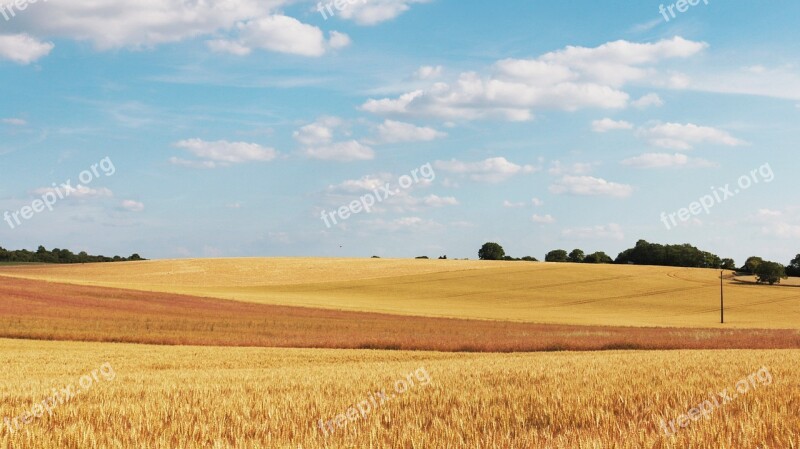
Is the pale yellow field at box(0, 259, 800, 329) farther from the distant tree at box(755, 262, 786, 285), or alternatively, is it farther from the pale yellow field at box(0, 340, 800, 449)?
the pale yellow field at box(0, 340, 800, 449)

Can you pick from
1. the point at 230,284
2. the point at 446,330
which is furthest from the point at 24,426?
the point at 230,284

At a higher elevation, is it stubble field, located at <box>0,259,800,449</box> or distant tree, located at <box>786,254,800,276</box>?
distant tree, located at <box>786,254,800,276</box>

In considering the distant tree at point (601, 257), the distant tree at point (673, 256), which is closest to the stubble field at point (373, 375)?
the distant tree at point (673, 256)

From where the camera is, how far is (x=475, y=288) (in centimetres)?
8169

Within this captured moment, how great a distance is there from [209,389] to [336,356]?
14.2 meters

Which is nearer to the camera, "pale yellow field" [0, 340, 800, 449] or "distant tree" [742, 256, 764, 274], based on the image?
"pale yellow field" [0, 340, 800, 449]

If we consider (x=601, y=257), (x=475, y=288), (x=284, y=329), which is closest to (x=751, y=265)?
(x=475, y=288)

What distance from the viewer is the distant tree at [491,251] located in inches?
6329

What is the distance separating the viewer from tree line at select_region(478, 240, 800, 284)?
92.0 metres

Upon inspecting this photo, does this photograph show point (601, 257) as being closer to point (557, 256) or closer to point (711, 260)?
point (557, 256)

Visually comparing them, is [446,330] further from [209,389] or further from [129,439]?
[129,439]

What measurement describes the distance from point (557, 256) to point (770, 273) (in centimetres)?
7604

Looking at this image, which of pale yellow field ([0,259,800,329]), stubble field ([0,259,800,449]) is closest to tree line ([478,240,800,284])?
pale yellow field ([0,259,800,329])

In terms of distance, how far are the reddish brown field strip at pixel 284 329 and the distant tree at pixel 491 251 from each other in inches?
4484
